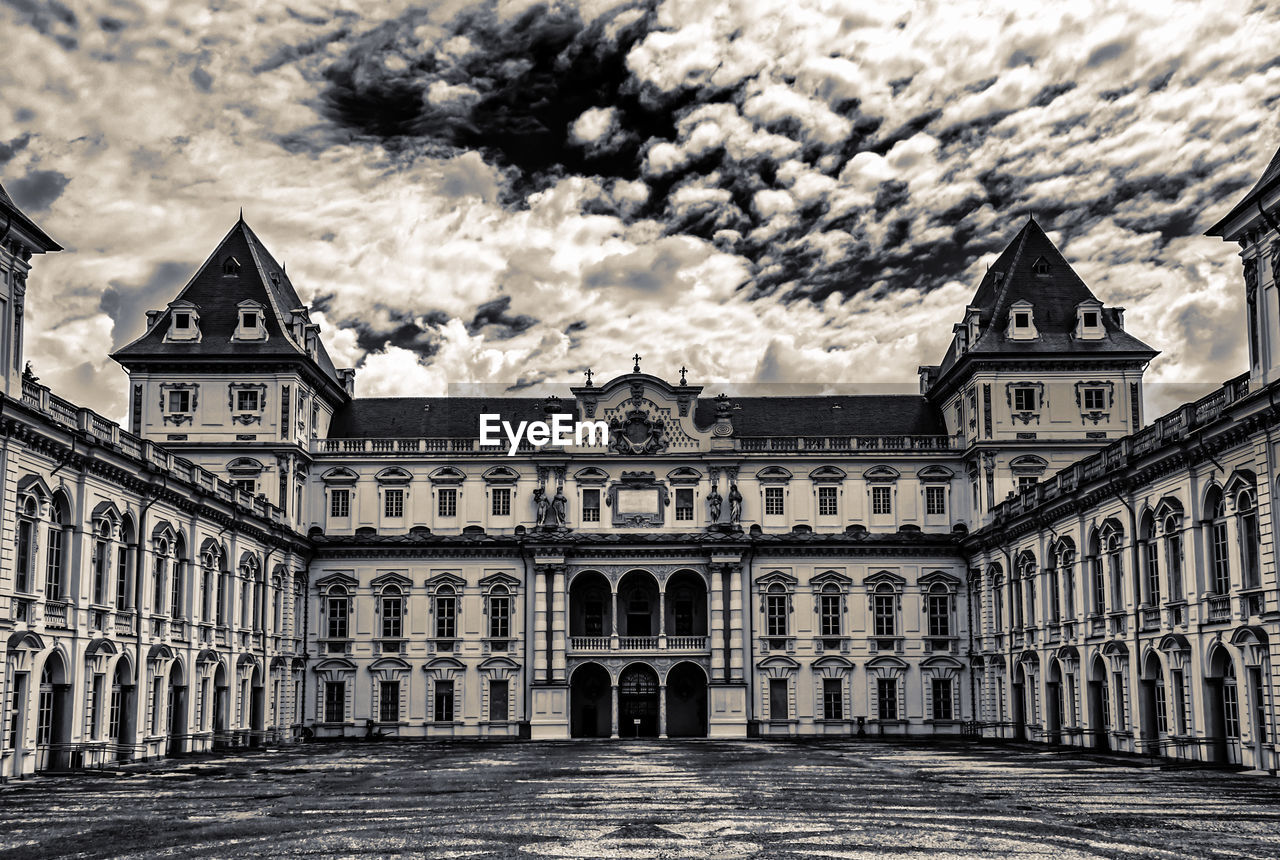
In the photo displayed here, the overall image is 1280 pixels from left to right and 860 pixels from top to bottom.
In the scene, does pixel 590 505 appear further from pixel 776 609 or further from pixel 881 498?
pixel 881 498

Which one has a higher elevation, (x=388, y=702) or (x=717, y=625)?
(x=717, y=625)

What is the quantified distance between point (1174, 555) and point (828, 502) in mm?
29265

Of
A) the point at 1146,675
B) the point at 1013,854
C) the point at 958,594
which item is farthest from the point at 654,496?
the point at 1013,854

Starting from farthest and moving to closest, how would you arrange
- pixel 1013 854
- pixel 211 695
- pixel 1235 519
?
pixel 211 695
pixel 1235 519
pixel 1013 854

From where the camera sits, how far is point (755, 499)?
73188 mm

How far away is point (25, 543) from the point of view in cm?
3916

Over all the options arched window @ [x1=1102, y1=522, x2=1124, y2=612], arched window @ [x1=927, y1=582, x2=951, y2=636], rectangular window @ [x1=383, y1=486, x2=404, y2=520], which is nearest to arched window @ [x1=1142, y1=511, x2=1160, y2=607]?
arched window @ [x1=1102, y1=522, x2=1124, y2=612]

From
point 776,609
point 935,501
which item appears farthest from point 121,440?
point 935,501

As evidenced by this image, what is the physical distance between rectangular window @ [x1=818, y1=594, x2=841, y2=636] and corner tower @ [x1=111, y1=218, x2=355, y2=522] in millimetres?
27935

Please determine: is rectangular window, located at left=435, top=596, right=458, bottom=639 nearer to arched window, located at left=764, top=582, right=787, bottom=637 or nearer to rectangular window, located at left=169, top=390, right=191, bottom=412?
rectangular window, located at left=169, top=390, right=191, bottom=412

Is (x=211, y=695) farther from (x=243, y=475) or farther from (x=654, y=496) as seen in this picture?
(x=654, y=496)

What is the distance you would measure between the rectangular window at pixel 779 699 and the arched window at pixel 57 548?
39.7 metres

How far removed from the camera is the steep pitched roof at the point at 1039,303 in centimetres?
6981

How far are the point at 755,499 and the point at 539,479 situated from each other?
38.2 feet
